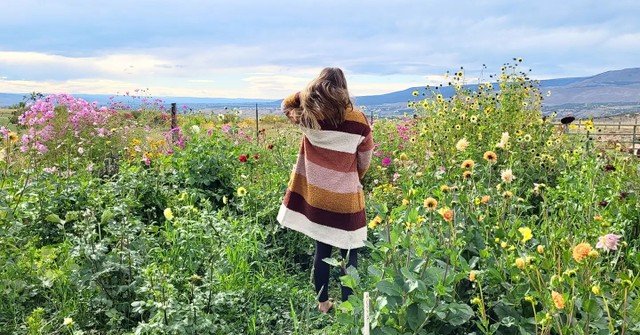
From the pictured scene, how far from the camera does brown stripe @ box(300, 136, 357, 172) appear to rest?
3352mm

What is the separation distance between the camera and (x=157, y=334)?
2584 millimetres

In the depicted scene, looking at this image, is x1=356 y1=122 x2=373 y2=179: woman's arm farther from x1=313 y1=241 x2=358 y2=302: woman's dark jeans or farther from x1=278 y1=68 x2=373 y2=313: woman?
x1=313 y1=241 x2=358 y2=302: woman's dark jeans

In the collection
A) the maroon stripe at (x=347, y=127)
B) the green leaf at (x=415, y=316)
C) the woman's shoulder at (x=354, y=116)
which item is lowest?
the green leaf at (x=415, y=316)

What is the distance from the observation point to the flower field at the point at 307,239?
2027 millimetres

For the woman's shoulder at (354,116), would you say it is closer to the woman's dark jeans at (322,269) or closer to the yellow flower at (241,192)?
→ the woman's dark jeans at (322,269)

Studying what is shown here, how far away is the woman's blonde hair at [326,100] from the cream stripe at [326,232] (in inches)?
22.9

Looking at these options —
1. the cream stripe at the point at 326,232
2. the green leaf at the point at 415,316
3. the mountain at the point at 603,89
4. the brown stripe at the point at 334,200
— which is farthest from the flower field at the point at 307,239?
the mountain at the point at 603,89

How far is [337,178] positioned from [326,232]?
32 centimetres

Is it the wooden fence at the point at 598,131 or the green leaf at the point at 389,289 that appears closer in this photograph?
the green leaf at the point at 389,289

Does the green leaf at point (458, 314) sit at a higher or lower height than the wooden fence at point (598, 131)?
lower

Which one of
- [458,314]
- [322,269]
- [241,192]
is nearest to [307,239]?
[241,192]

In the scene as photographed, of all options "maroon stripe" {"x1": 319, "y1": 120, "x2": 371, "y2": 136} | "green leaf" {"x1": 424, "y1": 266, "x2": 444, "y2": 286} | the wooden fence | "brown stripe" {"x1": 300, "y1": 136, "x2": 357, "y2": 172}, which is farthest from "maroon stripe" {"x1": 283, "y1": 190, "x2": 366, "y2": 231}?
the wooden fence

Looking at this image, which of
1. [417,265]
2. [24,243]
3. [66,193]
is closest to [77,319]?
[24,243]

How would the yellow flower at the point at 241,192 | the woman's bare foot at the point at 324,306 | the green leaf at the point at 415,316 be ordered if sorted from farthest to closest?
the yellow flower at the point at 241,192 < the woman's bare foot at the point at 324,306 < the green leaf at the point at 415,316
